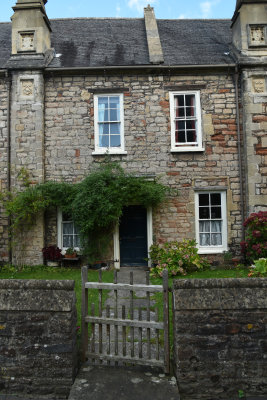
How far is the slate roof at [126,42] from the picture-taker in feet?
37.2

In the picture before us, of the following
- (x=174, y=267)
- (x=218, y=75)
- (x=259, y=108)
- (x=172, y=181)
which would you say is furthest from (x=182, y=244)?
(x=218, y=75)

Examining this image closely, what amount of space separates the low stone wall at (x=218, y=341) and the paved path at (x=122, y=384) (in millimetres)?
254

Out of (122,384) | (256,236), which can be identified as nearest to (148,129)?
(256,236)

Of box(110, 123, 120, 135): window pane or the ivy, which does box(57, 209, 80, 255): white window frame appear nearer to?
the ivy

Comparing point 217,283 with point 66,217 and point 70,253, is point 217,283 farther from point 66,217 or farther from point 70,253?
point 66,217

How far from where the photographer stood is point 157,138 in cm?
1092

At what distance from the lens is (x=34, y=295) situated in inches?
144

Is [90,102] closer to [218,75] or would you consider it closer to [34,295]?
[218,75]

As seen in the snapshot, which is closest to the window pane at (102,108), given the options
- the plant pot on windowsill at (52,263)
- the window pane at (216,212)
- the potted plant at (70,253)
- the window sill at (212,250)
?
the potted plant at (70,253)

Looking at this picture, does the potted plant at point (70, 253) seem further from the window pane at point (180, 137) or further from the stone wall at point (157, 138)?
the window pane at point (180, 137)

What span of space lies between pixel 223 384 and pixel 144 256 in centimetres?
754

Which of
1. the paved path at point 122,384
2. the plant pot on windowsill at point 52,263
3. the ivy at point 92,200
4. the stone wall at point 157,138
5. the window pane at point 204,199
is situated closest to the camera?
the paved path at point 122,384

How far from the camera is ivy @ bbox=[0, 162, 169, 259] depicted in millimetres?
9961

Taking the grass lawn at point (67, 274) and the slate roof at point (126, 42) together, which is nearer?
the grass lawn at point (67, 274)
